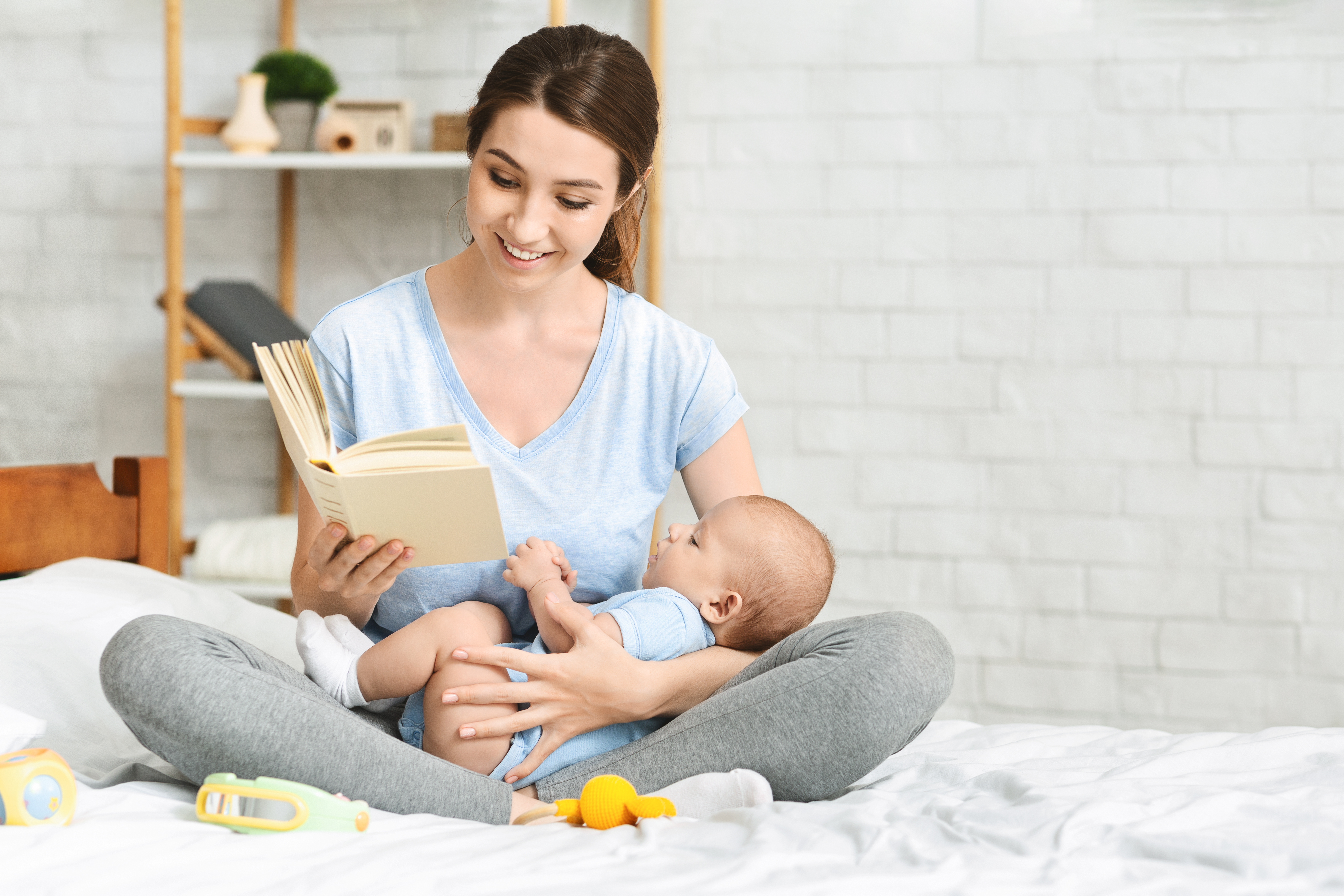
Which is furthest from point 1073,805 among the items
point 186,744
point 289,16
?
point 289,16

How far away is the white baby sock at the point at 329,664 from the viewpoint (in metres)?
1.37

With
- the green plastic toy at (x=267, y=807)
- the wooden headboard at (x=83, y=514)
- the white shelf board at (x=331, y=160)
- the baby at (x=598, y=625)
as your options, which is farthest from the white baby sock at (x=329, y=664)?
the white shelf board at (x=331, y=160)

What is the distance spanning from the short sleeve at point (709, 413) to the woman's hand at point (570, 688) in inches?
14.3

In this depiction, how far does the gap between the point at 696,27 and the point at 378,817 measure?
2141 mm

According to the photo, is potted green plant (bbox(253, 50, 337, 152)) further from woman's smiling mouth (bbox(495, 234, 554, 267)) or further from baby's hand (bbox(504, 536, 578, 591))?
baby's hand (bbox(504, 536, 578, 591))

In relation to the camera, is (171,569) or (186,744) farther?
(171,569)

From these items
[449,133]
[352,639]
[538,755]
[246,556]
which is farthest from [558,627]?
[449,133]

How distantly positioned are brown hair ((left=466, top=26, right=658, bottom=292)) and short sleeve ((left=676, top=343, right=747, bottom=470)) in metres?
0.28

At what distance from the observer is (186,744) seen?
1.16 meters

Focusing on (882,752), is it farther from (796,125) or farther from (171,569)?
(171,569)

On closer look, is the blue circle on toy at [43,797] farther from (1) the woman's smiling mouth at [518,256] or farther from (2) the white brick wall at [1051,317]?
(2) the white brick wall at [1051,317]

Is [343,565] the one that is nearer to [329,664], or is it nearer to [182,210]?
[329,664]

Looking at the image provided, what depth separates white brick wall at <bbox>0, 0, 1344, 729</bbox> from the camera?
101 inches

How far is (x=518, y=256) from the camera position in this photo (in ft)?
4.81
